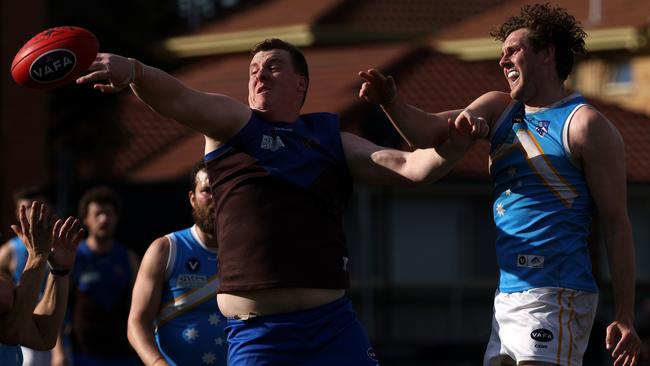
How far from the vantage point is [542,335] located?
5.78 m

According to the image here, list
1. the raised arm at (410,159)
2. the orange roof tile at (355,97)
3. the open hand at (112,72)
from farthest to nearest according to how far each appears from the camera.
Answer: the orange roof tile at (355,97) → the raised arm at (410,159) → the open hand at (112,72)

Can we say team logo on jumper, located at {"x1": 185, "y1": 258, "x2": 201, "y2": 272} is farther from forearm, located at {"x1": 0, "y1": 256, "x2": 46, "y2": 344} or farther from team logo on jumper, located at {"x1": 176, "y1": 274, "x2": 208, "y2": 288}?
forearm, located at {"x1": 0, "y1": 256, "x2": 46, "y2": 344}

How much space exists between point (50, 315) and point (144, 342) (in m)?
0.62

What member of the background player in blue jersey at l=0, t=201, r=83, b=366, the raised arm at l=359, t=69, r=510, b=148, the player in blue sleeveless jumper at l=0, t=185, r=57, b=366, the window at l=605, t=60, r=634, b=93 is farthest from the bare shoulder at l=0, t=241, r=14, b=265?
the window at l=605, t=60, r=634, b=93

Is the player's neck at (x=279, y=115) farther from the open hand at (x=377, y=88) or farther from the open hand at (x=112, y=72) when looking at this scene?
the open hand at (x=112, y=72)

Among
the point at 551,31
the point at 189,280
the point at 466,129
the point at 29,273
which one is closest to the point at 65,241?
the point at 29,273

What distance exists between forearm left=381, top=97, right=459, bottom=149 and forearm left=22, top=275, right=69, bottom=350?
1.81 metres

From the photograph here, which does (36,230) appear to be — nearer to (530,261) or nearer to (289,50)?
(289,50)

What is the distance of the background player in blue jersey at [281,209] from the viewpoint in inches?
224

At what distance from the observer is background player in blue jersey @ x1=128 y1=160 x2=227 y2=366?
6992 millimetres

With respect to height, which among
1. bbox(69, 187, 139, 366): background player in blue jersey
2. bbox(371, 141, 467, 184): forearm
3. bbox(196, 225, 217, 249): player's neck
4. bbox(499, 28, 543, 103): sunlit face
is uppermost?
bbox(499, 28, 543, 103): sunlit face

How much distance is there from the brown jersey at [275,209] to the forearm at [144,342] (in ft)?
3.37

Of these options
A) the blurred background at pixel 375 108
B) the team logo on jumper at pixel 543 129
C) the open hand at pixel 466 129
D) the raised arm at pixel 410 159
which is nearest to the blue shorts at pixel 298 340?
the raised arm at pixel 410 159

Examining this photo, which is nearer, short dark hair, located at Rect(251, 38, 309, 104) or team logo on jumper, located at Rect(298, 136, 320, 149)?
team logo on jumper, located at Rect(298, 136, 320, 149)
